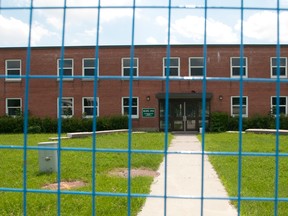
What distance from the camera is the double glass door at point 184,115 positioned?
26.2 meters

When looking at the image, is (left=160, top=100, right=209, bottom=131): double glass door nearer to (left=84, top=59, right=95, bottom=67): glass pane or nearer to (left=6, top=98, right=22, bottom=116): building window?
(left=84, top=59, right=95, bottom=67): glass pane

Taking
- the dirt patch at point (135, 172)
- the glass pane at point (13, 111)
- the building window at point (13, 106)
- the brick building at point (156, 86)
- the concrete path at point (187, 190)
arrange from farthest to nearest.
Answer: the building window at point (13, 106)
the glass pane at point (13, 111)
the brick building at point (156, 86)
the dirt patch at point (135, 172)
the concrete path at point (187, 190)

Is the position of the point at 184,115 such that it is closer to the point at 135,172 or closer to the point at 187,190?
the point at 135,172

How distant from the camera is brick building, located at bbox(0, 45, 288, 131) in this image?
25.8m

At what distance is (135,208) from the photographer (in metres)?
5.62

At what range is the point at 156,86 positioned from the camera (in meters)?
26.5

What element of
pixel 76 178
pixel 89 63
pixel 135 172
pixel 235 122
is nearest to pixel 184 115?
pixel 235 122

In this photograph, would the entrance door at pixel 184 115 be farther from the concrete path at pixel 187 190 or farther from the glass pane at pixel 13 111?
the concrete path at pixel 187 190

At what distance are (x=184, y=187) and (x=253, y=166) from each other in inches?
105

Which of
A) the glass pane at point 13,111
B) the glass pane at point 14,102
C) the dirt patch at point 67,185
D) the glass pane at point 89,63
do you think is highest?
the glass pane at point 89,63

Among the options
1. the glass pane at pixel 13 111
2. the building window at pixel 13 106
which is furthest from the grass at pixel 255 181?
the building window at pixel 13 106

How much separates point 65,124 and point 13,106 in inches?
182

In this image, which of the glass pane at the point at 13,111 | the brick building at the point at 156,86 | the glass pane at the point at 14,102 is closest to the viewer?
the brick building at the point at 156,86

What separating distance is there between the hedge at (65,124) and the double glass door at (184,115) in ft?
9.82
